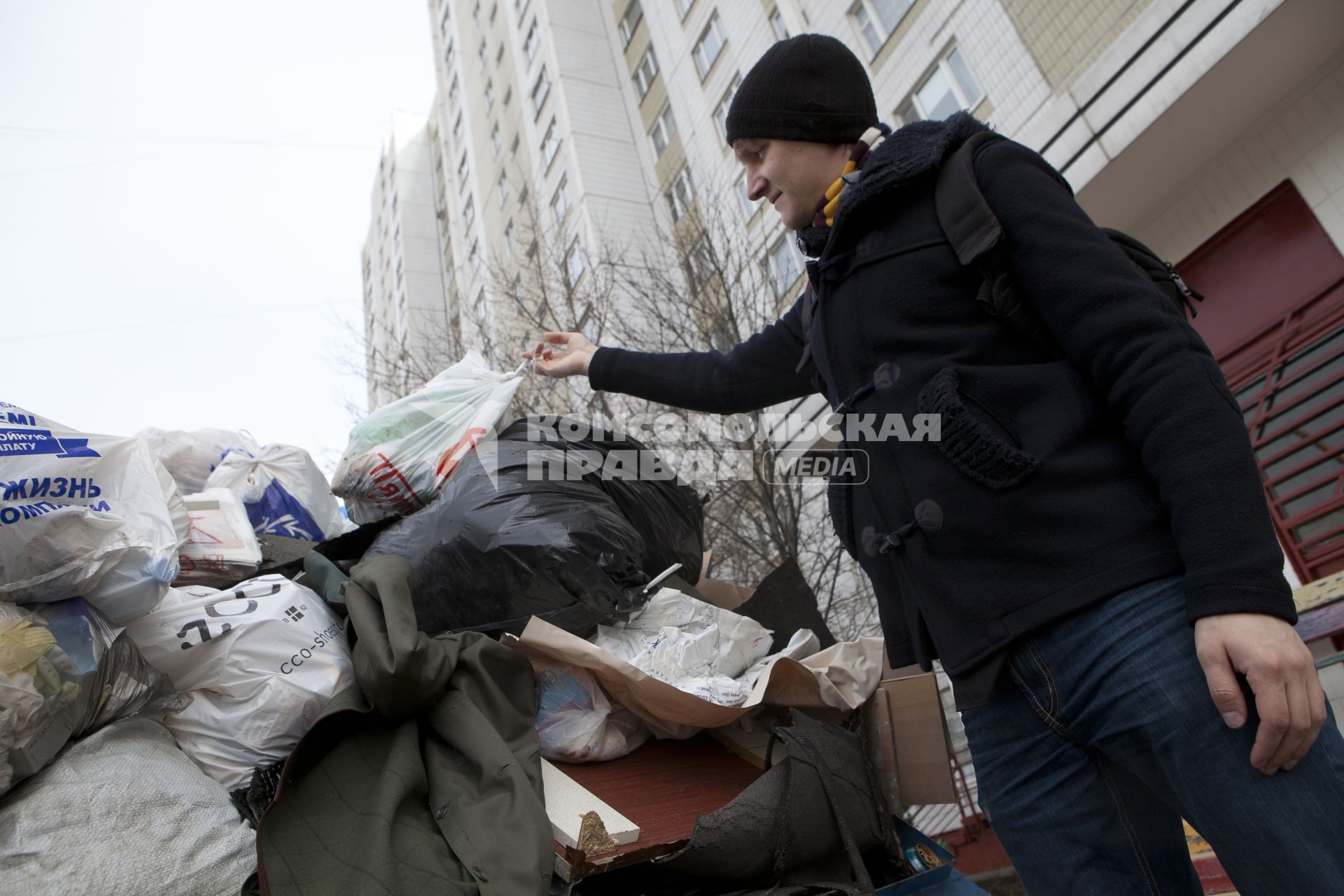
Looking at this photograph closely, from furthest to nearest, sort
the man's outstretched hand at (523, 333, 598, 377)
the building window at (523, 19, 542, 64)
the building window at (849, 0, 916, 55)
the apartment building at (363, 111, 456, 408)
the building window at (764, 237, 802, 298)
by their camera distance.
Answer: the apartment building at (363, 111, 456, 408) < the building window at (523, 19, 542, 64) < the building window at (764, 237, 802, 298) < the building window at (849, 0, 916, 55) < the man's outstretched hand at (523, 333, 598, 377)

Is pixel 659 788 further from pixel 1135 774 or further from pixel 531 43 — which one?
pixel 531 43

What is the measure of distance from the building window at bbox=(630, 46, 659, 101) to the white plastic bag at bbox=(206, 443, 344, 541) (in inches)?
494

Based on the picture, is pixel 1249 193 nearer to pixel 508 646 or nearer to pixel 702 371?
pixel 702 371

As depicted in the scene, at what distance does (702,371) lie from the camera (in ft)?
5.95

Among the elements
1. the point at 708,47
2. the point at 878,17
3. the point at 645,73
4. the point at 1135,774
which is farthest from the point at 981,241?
the point at 645,73

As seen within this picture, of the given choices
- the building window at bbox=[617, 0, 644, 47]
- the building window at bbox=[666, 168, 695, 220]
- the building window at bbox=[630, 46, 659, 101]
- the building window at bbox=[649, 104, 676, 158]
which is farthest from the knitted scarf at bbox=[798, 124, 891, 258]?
the building window at bbox=[617, 0, 644, 47]

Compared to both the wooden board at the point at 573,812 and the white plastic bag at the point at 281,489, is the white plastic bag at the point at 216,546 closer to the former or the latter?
the white plastic bag at the point at 281,489

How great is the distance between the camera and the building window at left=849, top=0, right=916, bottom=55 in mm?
7586

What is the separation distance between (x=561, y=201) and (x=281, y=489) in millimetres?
12589

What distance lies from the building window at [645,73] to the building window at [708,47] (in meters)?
2.21

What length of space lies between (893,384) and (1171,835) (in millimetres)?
734

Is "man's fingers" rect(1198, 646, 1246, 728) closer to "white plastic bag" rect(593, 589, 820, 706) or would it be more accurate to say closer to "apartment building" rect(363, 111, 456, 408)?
"white plastic bag" rect(593, 589, 820, 706)

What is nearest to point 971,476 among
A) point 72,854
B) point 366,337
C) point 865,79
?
point 865,79

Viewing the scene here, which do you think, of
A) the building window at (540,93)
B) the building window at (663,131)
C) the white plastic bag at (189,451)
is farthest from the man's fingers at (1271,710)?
the building window at (540,93)
